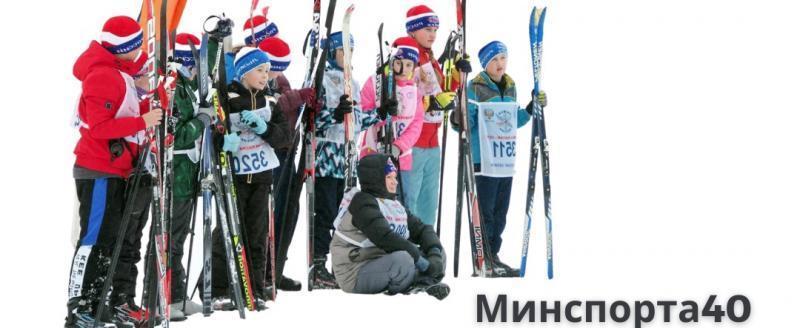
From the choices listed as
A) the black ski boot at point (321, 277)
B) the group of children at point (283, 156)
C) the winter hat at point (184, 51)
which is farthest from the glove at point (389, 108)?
the winter hat at point (184, 51)

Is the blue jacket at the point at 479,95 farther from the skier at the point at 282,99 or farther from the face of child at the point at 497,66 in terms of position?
the skier at the point at 282,99

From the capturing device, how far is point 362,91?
31.4 ft

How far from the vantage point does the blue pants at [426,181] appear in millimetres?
9758

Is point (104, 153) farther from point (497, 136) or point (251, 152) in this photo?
point (497, 136)

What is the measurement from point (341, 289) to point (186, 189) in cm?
133

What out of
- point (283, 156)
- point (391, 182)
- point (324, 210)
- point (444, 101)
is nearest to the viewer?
point (391, 182)

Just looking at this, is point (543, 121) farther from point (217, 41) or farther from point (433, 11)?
point (217, 41)

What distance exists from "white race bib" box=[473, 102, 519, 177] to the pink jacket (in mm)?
522

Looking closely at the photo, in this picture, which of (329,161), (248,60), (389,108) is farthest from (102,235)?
(389,108)

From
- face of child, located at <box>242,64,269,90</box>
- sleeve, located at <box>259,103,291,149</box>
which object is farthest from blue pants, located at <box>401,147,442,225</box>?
face of child, located at <box>242,64,269,90</box>

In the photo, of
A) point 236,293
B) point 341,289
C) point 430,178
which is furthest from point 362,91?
point 236,293

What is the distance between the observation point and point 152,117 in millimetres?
7168

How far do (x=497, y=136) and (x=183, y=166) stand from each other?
2.65 m

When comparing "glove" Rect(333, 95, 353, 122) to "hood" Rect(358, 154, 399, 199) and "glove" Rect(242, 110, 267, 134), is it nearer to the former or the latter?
"hood" Rect(358, 154, 399, 199)
